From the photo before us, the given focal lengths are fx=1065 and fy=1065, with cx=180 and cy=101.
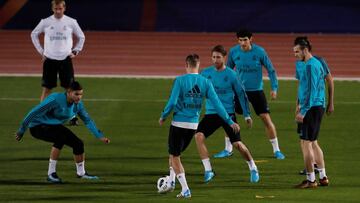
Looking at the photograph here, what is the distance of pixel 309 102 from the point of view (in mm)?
14758

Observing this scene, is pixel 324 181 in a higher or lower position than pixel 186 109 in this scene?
lower

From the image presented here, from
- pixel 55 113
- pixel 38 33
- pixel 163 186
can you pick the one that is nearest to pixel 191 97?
pixel 163 186

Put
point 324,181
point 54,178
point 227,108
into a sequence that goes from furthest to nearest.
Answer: point 227,108 → point 54,178 → point 324,181

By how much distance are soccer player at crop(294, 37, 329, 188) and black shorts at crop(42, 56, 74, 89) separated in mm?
6864

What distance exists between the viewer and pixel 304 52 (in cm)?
1478

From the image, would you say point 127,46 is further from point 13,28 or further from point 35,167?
point 35,167

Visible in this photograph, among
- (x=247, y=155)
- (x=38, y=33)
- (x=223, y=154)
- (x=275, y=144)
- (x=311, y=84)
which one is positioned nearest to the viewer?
(x=311, y=84)

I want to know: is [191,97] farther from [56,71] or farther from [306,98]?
[56,71]

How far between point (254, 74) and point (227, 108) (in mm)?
1783

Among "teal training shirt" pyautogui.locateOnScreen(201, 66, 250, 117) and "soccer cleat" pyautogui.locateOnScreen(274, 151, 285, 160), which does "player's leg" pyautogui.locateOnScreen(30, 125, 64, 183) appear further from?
"soccer cleat" pyautogui.locateOnScreen(274, 151, 285, 160)

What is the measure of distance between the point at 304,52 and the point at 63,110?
141 inches

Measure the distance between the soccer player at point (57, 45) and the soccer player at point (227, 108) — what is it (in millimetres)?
5238

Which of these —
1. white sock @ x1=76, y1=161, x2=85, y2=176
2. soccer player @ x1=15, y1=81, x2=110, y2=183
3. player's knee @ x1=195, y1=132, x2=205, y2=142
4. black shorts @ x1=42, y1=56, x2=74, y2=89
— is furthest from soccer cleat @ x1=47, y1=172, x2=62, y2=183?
black shorts @ x1=42, y1=56, x2=74, y2=89

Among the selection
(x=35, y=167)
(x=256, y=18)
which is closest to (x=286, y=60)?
(x=256, y=18)
